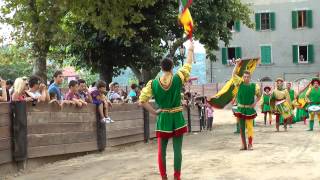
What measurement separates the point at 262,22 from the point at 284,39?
260cm

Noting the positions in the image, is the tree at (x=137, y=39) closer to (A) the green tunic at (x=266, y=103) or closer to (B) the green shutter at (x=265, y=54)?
(A) the green tunic at (x=266, y=103)

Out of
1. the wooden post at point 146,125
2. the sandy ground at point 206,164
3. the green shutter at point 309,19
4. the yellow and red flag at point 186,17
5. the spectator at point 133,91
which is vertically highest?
the green shutter at point 309,19

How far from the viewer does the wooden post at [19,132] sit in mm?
11539

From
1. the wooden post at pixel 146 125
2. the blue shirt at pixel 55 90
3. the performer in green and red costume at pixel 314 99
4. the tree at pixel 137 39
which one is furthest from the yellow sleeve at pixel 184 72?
the tree at pixel 137 39

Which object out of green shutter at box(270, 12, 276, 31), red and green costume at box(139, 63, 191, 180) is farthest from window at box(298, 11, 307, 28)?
red and green costume at box(139, 63, 191, 180)

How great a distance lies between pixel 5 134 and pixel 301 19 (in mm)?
49148

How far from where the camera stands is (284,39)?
5778 cm

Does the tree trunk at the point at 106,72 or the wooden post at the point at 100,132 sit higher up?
the tree trunk at the point at 106,72

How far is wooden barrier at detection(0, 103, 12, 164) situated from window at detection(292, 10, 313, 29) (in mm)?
48644

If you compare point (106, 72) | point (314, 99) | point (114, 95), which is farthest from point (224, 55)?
point (114, 95)

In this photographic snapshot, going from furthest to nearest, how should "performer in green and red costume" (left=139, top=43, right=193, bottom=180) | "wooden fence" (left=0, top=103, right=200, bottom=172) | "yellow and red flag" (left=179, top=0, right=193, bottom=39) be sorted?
"wooden fence" (left=0, top=103, right=200, bottom=172) < "yellow and red flag" (left=179, top=0, right=193, bottom=39) < "performer in green and red costume" (left=139, top=43, right=193, bottom=180)

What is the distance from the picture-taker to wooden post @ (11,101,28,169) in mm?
11539

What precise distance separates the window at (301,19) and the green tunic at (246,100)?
43.6 m

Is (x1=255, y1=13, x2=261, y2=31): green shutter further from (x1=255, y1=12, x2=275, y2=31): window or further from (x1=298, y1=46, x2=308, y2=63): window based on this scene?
(x1=298, y1=46, x2=308, y2=63): window
